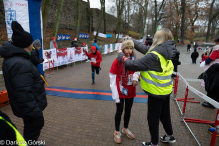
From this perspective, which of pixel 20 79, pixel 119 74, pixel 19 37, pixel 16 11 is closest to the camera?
pixel 20 79

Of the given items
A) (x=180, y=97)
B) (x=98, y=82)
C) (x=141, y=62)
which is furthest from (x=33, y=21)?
(x=180, y=97)

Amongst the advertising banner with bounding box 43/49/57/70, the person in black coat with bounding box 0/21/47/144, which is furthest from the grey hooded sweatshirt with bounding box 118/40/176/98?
the advertising banner with bounding box 43/49/57/70

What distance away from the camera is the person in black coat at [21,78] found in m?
1.90

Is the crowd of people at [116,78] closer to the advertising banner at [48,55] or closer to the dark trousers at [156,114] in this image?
the dark trousers at [156,114]

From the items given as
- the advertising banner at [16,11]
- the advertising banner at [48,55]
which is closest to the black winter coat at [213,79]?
the advertising banner at [16,11]

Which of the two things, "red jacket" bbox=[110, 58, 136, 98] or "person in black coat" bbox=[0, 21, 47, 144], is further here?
"red jacket" bbox=[110, 58, 136, 98]

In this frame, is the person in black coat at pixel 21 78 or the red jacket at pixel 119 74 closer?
the person in black coat at pixel 21 78

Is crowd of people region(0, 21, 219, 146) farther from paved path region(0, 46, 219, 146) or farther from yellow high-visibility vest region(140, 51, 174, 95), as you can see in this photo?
paved path region(0, 46, 219, 146)

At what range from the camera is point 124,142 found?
9.58 feet

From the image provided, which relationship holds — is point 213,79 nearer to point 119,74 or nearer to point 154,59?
point 154,59

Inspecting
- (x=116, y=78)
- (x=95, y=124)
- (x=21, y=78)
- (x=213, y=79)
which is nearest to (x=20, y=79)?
(x=21, y=78)

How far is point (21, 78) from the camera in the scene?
1.90 metres

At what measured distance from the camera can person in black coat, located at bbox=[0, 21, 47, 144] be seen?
1904 mm

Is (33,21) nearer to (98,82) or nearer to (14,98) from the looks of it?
(98,82)
